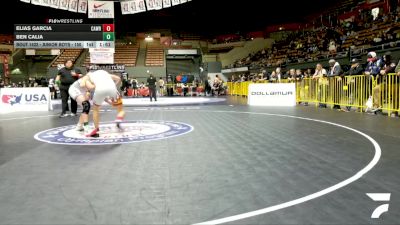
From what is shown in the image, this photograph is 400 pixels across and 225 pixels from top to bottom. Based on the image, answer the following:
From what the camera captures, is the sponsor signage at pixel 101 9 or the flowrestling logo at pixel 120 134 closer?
the flowrestling logo at pixel 120 134

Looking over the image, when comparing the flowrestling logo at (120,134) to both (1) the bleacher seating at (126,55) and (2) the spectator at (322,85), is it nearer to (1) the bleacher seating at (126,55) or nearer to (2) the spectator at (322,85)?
(2) the spectator at (322,85)

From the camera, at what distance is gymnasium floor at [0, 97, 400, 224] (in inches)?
109

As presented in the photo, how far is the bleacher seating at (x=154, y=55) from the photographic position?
40406 millimetres

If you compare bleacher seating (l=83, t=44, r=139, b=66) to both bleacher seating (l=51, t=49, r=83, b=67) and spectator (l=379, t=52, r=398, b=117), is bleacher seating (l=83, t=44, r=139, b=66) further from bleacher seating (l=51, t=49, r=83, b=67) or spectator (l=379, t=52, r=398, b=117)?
spectator (l=379, t=52, r=398, b=117)

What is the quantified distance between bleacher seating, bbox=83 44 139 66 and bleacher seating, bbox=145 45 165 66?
1.45 m

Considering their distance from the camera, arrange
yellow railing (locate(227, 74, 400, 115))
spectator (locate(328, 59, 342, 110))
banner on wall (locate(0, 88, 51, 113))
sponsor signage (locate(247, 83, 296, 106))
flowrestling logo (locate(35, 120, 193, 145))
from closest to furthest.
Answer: flowrestling logo (locate(35, 120, 193, 145)), yellow railing (locate(227, 74, 400, 115)), spectator (locate(328, 59, 342, 110)), banner on wall (locate(0, 88, 51, 113)), sponsor signage (locate(247, 83, 296, 106))

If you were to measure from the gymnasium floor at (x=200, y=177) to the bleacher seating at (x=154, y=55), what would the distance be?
1335 inches

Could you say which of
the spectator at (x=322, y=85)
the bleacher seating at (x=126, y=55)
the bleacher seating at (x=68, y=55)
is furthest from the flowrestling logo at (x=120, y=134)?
the bleacher seating at (x=68, y=55)

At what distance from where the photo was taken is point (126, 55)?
41.4 meters

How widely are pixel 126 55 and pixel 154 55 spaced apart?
332 cm

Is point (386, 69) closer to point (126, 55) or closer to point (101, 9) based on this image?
point (101, 9)

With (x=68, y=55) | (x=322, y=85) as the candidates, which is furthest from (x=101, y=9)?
(x=68, y=55)

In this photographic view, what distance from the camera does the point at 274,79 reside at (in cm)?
1848
